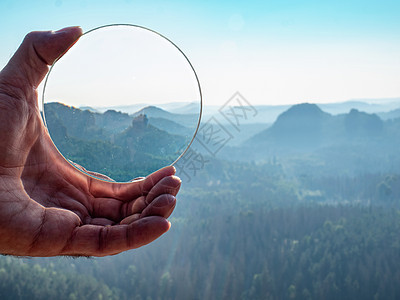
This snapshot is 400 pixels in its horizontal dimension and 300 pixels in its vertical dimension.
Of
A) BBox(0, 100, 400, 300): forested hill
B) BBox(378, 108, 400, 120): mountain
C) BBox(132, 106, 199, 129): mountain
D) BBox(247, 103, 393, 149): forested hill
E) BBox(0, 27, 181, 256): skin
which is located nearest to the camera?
BBox(0, 27, 181, 256): skin

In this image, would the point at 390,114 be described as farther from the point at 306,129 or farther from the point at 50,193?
the point at 50,193

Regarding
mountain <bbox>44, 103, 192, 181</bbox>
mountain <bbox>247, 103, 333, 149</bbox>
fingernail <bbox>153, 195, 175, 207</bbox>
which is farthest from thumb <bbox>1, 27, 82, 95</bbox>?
mountain <bbox>247, 103, 333, 149</bbox>

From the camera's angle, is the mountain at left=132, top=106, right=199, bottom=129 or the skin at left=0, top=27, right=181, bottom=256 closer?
the skin at left=0, top=27, right=181, bottom=256

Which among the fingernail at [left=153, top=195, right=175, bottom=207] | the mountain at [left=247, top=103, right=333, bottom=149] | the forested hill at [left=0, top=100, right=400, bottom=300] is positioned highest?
the fingernail at [left=153, top=195, right=175, bottom=207]

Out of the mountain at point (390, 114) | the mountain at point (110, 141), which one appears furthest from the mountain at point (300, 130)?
the mountain at point (110, 141)

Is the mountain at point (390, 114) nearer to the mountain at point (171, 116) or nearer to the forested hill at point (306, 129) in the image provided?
the forested hill at point (306, 129)

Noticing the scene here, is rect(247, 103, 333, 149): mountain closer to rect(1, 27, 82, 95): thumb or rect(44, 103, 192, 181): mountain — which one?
rect(44, 103, 192, 181): mountain

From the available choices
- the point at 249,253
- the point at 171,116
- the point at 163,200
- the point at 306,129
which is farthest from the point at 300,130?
the point at 163,200

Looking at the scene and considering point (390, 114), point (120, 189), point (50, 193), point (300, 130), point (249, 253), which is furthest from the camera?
point (300, 130)
